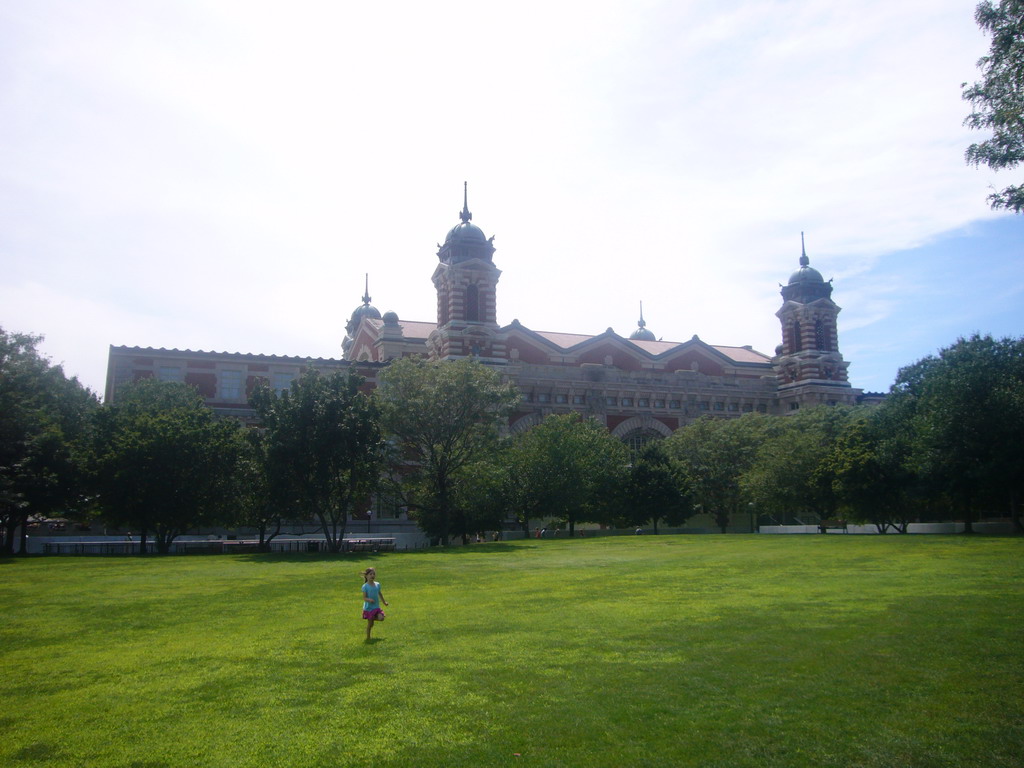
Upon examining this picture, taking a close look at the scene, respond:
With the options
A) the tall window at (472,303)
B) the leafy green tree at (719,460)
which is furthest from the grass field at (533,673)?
the tall window at (472,303)

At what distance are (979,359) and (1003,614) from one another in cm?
3110

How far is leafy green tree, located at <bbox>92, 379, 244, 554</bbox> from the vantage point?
4097 centimetres

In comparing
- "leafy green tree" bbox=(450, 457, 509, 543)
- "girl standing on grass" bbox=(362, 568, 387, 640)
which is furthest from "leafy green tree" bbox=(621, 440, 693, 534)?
"girl standing on grass" bbox=(362, 568, 387, 640)

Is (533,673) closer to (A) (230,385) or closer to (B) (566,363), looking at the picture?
(A) (230,385)

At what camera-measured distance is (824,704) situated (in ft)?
40.1

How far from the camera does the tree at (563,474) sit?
5178cm

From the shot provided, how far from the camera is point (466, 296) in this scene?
233 ft

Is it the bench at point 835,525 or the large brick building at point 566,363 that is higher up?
the large brick building at point 566,363

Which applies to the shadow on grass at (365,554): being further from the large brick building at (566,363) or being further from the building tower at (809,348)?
the building tower at (809,348)

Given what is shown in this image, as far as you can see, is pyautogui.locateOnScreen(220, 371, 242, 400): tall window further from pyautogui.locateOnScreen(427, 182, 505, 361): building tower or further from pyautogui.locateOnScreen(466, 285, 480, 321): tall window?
pyautogui.locateOnScreen(466, 285, 480, 321): tall window

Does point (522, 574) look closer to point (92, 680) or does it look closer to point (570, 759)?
point (92, 680)

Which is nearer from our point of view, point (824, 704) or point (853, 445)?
point (824, 704)

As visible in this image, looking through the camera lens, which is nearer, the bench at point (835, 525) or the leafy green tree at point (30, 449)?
the leafy green tree at point (30, 449)

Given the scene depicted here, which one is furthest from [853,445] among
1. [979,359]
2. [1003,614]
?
[1003,614]
